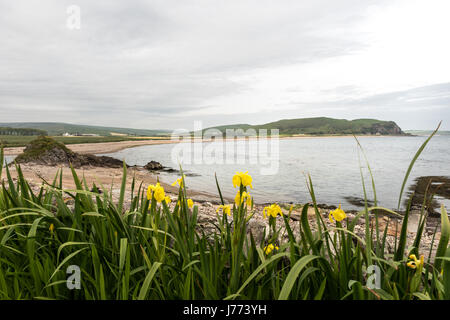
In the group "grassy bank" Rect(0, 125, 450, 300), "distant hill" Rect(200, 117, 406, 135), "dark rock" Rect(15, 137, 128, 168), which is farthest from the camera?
"distant hill" Rect(200, 117, 406, 135)

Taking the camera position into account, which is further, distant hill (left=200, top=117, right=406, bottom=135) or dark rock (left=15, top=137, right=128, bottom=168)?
distant hill (left=200, top=117, right=406, bottom=135)

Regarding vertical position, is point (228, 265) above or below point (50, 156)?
below

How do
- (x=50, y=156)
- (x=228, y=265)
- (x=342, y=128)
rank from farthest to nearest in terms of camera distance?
(x=342, y=128) → (x=50, y=156) → (x=228, y=265)

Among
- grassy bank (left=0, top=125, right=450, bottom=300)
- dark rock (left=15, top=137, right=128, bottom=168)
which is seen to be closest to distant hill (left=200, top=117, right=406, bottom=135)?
dark rock (left=15, top=137, right=128, bottom=168)

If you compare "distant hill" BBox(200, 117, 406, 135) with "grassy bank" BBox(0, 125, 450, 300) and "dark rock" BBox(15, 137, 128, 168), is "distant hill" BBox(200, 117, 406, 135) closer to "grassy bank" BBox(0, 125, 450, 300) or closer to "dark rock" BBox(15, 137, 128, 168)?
"dark rock" BBox(15, 137, 128, 168)

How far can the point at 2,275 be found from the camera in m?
1.80

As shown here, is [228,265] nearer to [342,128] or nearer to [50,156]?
[50,156]

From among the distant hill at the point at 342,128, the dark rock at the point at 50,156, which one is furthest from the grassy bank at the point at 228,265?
the distant hill at the point at 342,128

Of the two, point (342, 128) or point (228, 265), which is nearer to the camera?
point (228, 265)

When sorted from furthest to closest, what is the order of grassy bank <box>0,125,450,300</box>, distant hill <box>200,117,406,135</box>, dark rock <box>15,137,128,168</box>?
distant hill <box>200,117,406,135</box>, dark rock <box>15,137,128,168</box>, grassy bank <box>0,125,450,300</box>

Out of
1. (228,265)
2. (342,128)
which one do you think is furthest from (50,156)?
(342,128)

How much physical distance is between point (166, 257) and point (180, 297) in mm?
309

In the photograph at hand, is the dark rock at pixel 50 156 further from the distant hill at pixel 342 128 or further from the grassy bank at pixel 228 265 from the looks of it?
the distant hill at pixel 342 128
